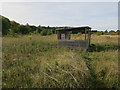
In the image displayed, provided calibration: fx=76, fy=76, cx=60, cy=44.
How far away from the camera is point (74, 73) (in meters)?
2.23

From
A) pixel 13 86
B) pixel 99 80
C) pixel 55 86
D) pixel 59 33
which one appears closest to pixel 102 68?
pixel 99 80

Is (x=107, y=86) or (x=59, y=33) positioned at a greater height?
(x=59, y=33)

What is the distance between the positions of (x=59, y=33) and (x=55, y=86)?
25.7ft

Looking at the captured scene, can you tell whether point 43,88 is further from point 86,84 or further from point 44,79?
point 86,84

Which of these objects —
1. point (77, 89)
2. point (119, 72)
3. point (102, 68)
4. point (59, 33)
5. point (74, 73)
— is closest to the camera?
point (77, 89)

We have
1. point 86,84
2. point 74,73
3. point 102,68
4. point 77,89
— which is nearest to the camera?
point 77,89

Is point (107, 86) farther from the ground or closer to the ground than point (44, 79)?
closer to the ground

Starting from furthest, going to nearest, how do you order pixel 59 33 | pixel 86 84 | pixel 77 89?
pixel 59 33 < pixel 86 84 < pixel 77 89

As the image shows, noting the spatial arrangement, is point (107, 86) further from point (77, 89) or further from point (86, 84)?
point (77, 89)

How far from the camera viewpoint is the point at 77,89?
190 cm

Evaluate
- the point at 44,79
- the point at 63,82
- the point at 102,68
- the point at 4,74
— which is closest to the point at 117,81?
the point at 102,68

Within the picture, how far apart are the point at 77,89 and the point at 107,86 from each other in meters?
0.92

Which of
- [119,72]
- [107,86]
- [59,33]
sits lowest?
[107,86]

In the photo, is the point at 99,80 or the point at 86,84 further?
the point at 99,80
